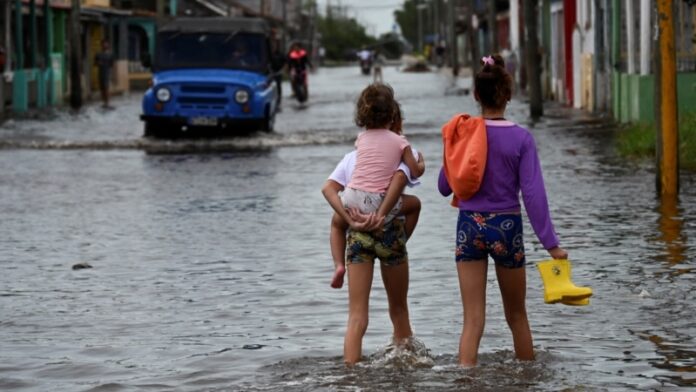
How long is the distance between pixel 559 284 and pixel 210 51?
22747mm

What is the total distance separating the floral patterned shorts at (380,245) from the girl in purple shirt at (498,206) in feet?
1.33

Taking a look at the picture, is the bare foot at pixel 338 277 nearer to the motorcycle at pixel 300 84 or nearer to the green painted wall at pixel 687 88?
the green painted wall at pixel 687 88

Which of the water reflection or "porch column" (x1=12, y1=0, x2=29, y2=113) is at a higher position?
"porch column" (x1=12, y1=0, x2=29, y2=113)

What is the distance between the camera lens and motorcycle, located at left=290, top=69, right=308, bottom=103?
48.1m

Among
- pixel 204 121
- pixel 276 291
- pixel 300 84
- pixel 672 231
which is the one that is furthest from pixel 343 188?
pixel 300 84

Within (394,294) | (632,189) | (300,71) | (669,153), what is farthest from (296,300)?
(300,71)

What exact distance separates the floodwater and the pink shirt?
2.73 feet

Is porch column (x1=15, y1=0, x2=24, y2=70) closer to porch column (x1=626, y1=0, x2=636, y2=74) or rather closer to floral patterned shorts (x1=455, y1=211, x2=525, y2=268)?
porch column (x1=626, y1=0, x2=636, y2=74)

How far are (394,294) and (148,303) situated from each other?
2.85 metres

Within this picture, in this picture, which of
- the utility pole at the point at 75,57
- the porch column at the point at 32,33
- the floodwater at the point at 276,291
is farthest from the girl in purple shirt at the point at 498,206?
the porch column at the point at 32,33

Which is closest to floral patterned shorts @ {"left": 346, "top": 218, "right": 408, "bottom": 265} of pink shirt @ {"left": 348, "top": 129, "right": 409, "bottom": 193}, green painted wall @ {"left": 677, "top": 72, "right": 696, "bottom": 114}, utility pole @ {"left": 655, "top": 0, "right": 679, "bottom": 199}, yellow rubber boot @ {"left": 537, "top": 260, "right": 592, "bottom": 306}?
pink shirt @ {"left": 348, "top": 129, "right": 409, "bottom": 193}

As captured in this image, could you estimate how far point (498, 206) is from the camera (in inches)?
296

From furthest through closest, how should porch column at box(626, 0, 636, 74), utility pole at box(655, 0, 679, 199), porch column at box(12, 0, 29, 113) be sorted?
porch column at box(12, 0, 29, 113) → porch column at box(626, 0, 636, 74) → utility pole at box(655, 0, 679, 199)

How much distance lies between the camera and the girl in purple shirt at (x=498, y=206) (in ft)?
24.5
